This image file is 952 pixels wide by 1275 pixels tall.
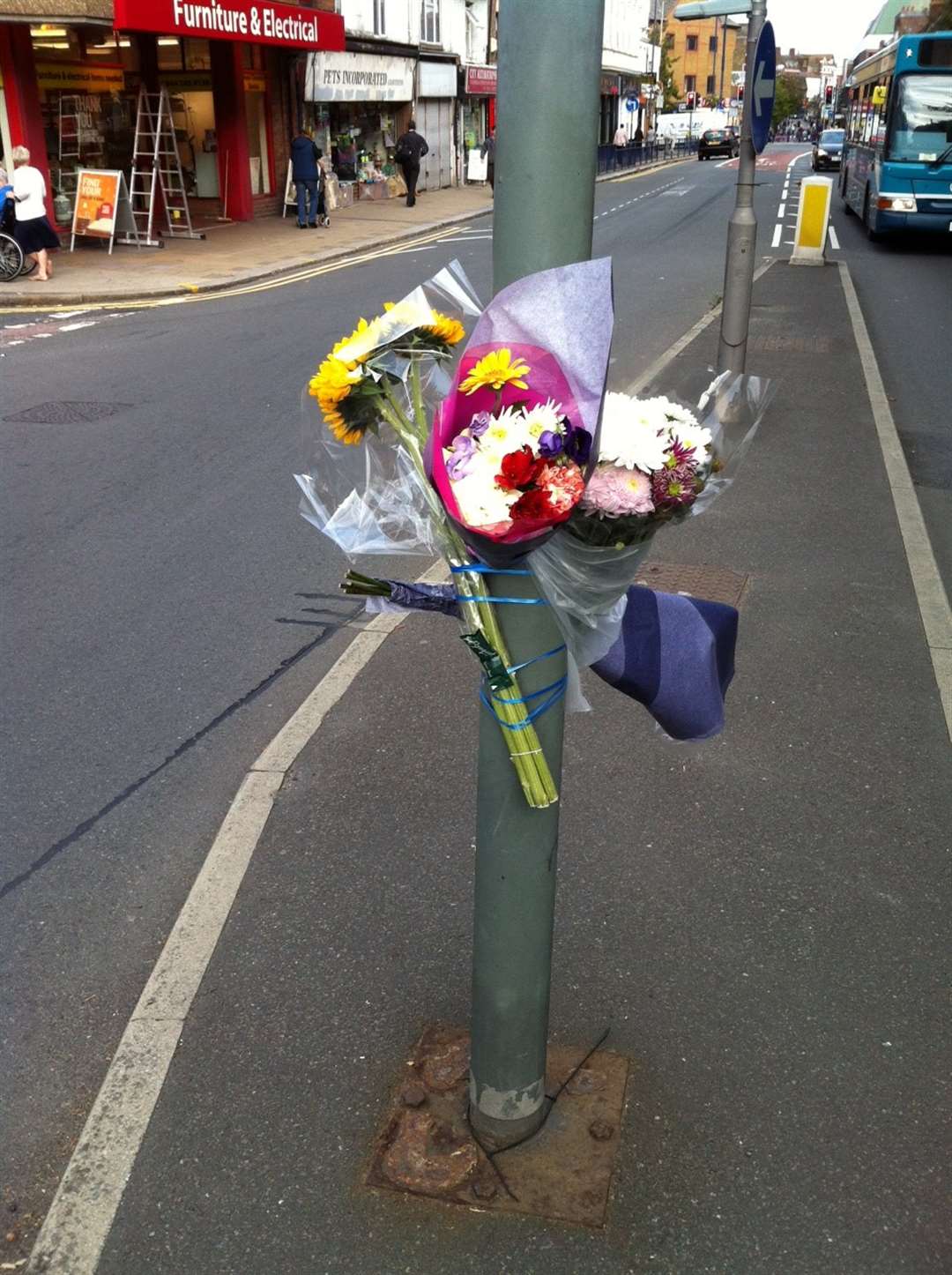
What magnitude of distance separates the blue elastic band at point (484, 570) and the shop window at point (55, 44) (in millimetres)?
21257

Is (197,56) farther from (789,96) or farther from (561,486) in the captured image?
(789,96)

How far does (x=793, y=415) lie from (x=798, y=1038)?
25.5 ft

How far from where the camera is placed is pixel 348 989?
3.55 meters

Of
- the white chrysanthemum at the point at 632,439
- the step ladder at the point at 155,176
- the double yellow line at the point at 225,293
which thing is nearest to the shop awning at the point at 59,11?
the step ladder at the point at 155,176

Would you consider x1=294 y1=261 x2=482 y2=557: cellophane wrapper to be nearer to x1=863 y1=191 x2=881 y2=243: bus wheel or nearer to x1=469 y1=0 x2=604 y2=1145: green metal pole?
x1=469 y1=0 x2=604 y2=1145: green metal pole

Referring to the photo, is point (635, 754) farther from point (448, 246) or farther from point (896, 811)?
point (448, 246)

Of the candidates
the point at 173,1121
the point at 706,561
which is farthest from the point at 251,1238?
the point at 706,561

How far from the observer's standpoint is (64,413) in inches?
406

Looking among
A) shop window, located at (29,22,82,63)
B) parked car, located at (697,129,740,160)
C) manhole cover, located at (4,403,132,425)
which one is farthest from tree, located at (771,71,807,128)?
manhole cover, located at (4,403,132,425)

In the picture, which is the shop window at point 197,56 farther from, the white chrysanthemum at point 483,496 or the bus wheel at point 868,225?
the white chrysanthemum at point 483,496

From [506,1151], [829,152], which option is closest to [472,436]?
[506,1151]

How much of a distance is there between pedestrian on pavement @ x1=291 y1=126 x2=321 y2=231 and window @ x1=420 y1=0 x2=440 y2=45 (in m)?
12.4

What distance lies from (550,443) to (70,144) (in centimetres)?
2296

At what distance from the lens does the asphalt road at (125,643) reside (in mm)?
3584
